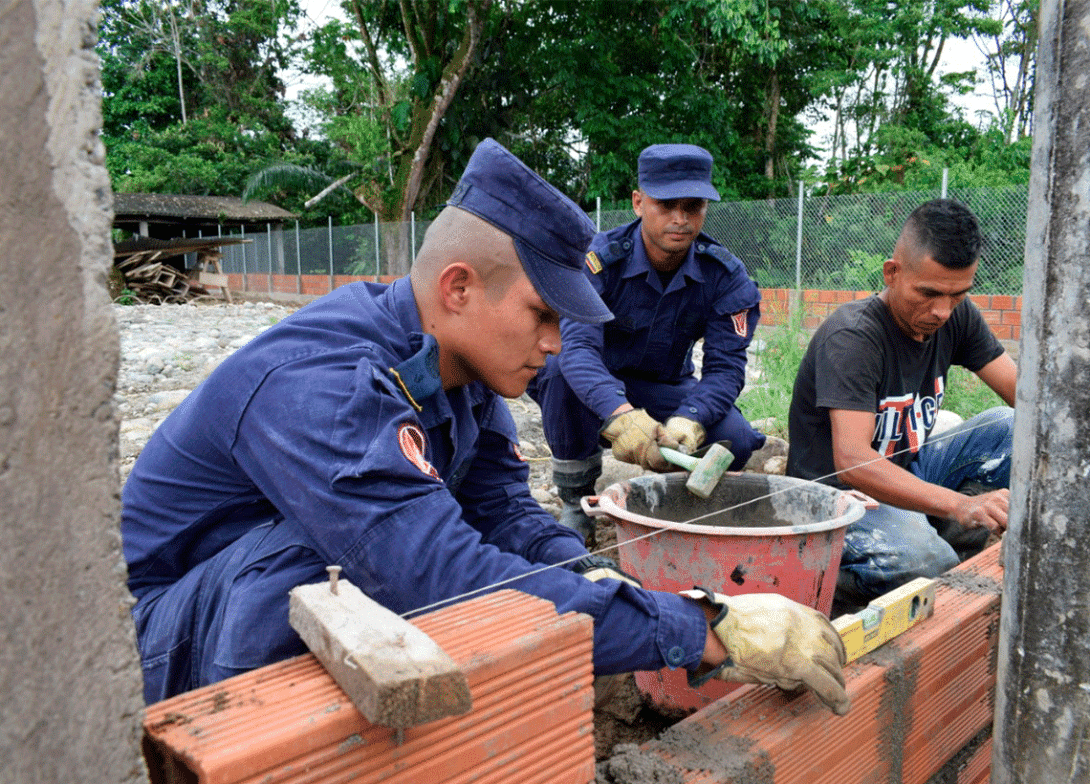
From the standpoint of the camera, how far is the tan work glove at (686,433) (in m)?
3.21

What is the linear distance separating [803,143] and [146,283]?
14923 millimetres

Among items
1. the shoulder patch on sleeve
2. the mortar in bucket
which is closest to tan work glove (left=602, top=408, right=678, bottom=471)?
the mortar in bucket

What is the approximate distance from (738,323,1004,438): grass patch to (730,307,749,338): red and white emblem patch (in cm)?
135

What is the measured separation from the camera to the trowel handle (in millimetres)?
2903

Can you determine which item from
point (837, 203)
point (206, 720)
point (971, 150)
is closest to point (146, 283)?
point (837, 203)

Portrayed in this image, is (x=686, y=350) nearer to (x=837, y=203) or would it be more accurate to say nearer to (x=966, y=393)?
(x=966, y=393)

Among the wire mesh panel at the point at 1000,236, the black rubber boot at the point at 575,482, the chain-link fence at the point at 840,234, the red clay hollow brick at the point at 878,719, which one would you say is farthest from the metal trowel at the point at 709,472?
the wire mesh panel at the point at 1000,236

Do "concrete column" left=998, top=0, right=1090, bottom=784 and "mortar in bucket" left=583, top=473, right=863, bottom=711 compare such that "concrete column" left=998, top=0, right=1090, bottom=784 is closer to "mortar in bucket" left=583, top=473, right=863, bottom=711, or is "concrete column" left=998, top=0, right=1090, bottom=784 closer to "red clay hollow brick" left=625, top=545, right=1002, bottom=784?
"red clay hollow brick" left=625, top=545, right=1002, bottom=784

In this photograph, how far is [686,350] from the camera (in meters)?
4.18

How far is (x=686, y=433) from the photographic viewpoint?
3244 mm

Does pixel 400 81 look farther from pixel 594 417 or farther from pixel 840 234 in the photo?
pixel 594 417

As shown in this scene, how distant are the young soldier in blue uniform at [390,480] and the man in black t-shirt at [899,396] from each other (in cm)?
114

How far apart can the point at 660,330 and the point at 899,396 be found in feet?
4.13

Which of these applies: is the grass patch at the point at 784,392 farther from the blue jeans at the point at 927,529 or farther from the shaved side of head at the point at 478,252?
the shaved side of head at the point at 478,252
